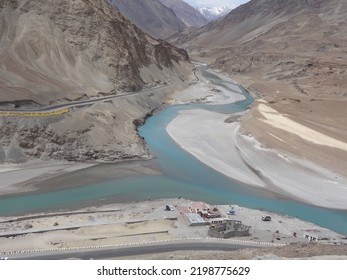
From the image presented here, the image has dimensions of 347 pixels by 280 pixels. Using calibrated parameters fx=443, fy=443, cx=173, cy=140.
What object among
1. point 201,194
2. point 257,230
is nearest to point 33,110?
point 201,194

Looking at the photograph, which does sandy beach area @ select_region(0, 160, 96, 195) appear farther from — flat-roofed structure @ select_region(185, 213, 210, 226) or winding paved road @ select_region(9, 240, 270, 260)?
flat-roofed structure @ select_region(185, 213, 210, 226)

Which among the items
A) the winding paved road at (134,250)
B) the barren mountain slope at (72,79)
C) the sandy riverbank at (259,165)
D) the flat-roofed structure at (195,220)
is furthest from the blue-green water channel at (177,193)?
the winding paved road at (134,250)

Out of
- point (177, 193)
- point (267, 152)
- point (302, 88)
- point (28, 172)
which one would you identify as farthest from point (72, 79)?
point (302, 88)

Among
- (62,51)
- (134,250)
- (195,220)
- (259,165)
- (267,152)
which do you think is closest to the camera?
(134,250)

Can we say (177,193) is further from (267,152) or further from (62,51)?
(62,51)

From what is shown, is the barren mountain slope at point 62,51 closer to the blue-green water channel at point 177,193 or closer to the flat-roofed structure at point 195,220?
the blue-green water channel at point 177,193

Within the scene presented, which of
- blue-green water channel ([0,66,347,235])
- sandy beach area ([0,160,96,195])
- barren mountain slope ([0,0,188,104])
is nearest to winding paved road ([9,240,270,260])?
blue-green water channel ([0,66,347,235])

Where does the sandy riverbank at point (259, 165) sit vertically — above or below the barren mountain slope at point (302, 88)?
below
